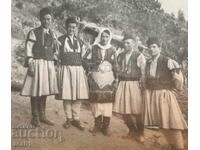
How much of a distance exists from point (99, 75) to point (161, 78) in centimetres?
31

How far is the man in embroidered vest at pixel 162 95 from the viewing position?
1.62m

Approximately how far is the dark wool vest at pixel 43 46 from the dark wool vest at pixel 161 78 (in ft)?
1.58

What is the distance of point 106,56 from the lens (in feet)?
5.31

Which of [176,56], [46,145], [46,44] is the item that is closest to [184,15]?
[176,56]

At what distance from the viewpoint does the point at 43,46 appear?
1.59m

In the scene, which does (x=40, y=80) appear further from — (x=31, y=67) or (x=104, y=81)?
(x=104, y=81)

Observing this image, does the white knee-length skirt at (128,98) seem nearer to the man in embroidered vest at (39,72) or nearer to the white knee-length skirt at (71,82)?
the white knee-length skirt at (71,82)

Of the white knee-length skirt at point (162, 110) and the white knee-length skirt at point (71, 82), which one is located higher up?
the white knee-length skirt at point (71, 82)

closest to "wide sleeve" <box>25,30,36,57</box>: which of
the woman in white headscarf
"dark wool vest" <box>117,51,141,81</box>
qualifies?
the woman in white headscarf

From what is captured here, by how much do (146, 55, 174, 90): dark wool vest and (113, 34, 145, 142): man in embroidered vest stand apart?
0.12 feet

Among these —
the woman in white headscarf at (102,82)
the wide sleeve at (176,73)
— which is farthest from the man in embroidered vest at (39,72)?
the wide sleeve at (176,73)

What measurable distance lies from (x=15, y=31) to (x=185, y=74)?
0.85m

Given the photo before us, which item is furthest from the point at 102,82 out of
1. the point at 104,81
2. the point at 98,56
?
the point at 98,56

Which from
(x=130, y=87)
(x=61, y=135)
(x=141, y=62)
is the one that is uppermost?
(x=141, y=62)
